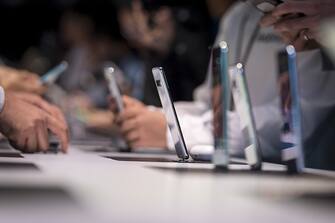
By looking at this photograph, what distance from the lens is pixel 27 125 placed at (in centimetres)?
129

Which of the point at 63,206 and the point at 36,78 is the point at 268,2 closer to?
the point at 63,206

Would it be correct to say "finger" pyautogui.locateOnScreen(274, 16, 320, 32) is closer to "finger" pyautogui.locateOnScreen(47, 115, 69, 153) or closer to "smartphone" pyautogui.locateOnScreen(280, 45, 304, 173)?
"smartphone" pyautogui.locateOnScreen(280, 45, 304, 173)

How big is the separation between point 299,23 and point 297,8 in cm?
4

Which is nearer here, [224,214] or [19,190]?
[224,214]

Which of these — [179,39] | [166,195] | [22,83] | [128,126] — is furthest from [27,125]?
[179,39]

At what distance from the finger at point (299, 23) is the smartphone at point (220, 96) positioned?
0.90 ft

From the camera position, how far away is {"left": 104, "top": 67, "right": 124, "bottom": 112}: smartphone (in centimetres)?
155

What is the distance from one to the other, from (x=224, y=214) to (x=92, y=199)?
15 cm

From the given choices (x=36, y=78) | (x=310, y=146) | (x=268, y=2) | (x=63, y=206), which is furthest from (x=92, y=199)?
(x=36, y=78)

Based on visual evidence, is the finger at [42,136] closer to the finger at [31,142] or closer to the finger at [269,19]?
the finger at [31,142]

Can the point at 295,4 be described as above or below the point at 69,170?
above

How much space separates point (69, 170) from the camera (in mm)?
972

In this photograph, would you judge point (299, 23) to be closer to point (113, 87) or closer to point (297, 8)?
point (297, 8)

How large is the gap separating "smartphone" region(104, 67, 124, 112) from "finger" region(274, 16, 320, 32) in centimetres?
53
